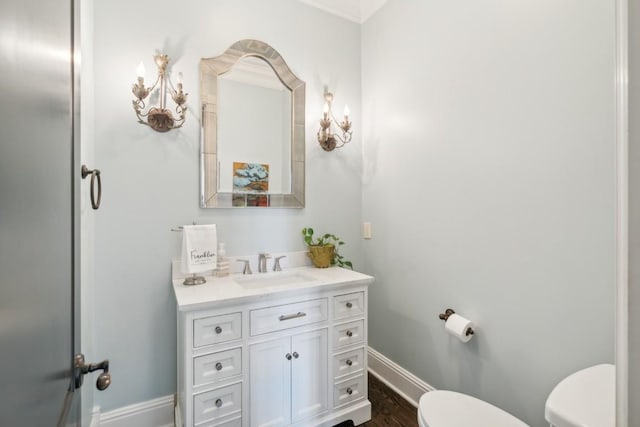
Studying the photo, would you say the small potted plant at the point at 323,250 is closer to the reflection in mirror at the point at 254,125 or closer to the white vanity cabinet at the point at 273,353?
the white vanity cabinet at the point at 273,353

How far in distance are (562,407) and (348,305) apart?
3.32 feet

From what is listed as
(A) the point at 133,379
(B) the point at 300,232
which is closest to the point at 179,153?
(B) the point at 300,232

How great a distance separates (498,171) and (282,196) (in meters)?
1.29

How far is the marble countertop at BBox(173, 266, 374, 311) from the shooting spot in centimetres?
135

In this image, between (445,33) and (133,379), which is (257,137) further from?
(133,379)

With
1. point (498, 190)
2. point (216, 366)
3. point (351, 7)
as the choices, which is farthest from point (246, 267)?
point (351, 7)

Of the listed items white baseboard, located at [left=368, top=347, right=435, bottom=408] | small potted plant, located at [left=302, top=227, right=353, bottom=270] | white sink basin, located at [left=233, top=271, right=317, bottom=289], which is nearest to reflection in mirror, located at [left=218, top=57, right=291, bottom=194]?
small potted plant, located at [left=302, top=227, right=353, bottom=270]

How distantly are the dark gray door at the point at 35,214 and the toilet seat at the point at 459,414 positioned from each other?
1.19m

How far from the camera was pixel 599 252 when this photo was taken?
1.12 m

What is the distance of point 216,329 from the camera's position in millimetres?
1349

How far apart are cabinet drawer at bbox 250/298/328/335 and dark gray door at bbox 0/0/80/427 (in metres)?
0.88

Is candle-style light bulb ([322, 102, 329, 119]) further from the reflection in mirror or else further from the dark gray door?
the dark gray door

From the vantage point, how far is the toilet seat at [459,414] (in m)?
1.14

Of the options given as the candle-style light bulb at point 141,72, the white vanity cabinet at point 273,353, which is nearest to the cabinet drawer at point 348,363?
the white vanity cabinet at point 273,353
